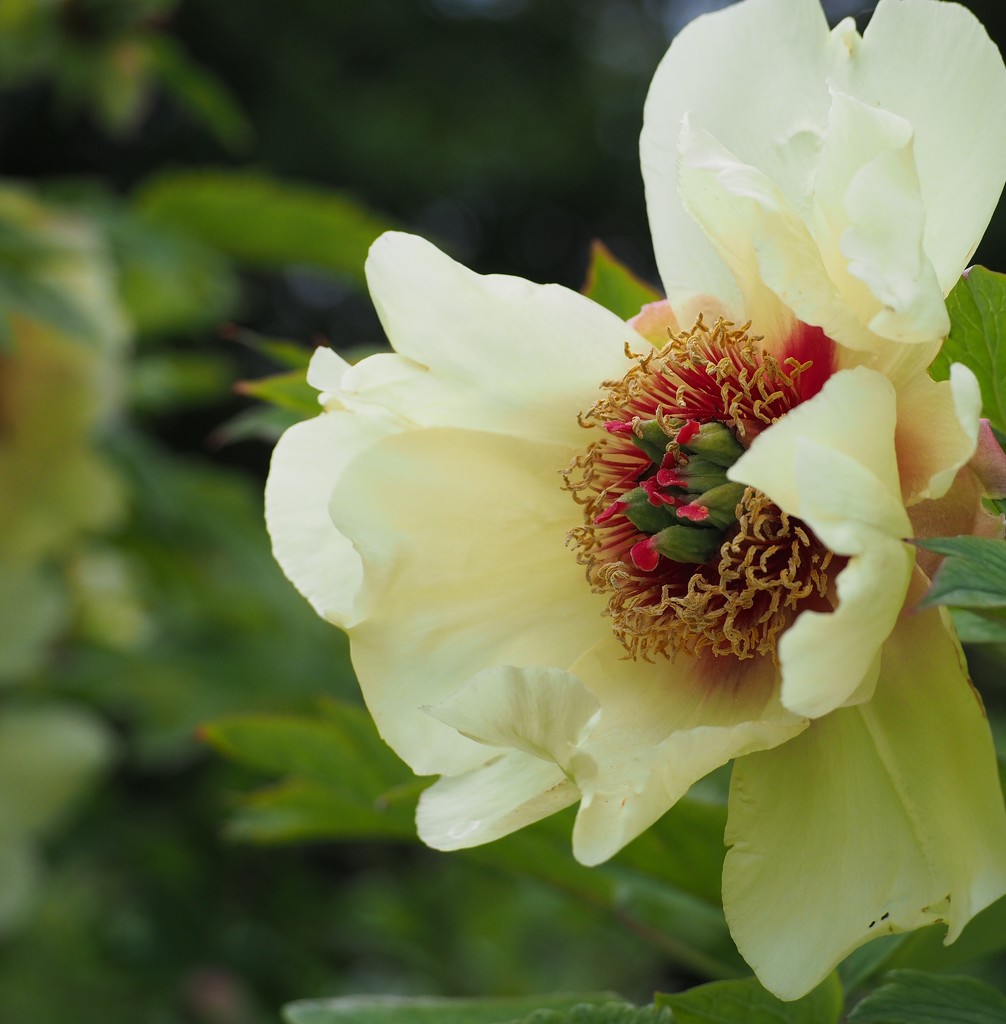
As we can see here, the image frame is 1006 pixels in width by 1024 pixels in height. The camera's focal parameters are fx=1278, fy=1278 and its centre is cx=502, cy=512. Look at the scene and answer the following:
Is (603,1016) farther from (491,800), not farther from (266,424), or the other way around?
(266,424)

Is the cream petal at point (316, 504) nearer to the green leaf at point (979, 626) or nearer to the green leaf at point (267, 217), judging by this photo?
the green leaf at point (979, 626)

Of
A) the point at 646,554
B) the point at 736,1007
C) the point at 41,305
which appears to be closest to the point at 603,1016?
the point at 736,1007

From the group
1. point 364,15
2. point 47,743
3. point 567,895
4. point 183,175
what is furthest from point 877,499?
point 364,15

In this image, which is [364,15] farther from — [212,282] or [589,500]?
[589,500]

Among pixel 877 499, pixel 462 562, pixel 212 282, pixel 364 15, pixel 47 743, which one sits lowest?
pixel 364 15

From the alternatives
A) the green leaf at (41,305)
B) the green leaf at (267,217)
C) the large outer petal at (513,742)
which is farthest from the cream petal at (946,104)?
the green leaf at (267,217)

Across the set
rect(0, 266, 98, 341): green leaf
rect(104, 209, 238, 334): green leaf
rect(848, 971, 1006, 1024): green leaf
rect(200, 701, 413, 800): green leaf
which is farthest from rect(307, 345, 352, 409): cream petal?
rect(104, 209, 238, 334): green leaf
